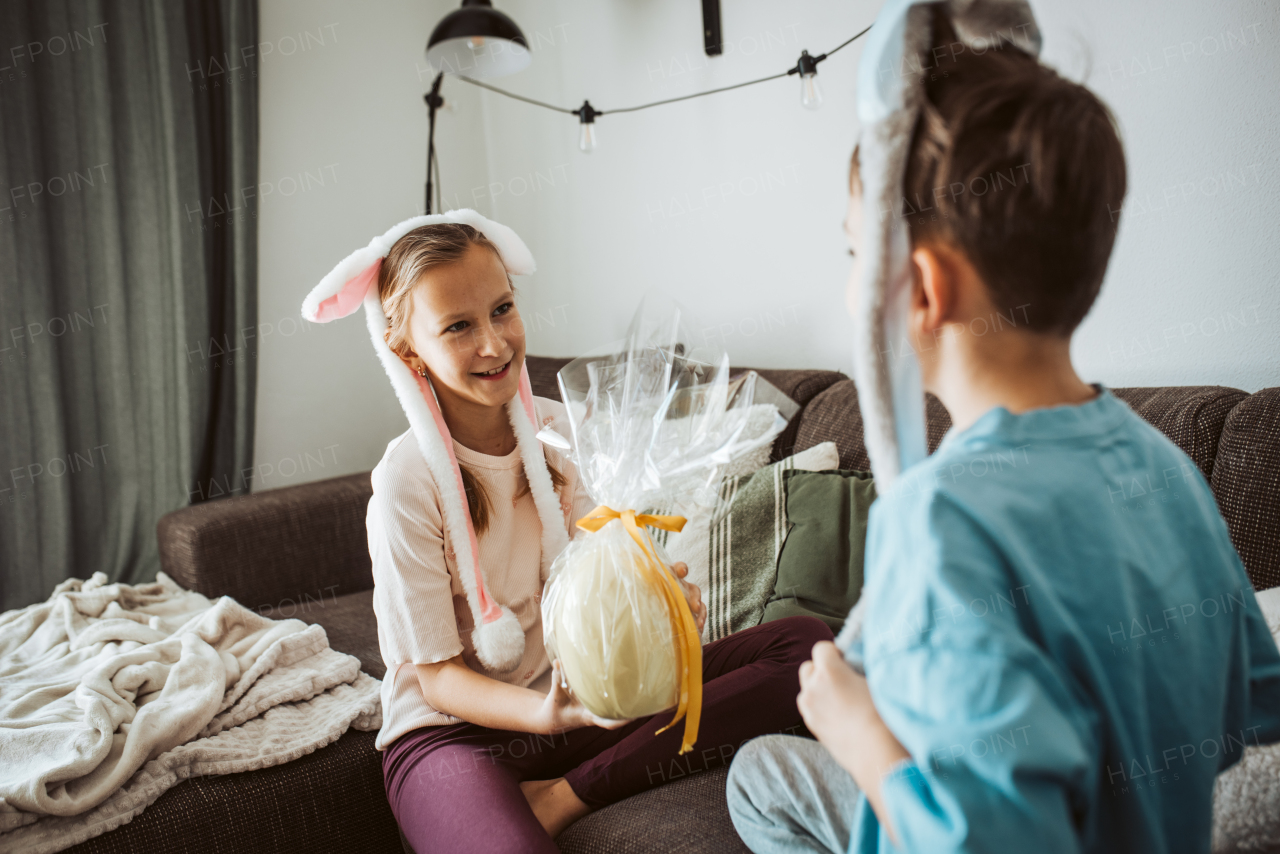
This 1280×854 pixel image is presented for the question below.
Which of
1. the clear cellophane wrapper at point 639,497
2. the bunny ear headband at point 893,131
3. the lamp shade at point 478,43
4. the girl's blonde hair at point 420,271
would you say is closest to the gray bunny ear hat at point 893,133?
the bunny ear headband at point 893,131

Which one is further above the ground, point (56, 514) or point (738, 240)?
point (738, 240)

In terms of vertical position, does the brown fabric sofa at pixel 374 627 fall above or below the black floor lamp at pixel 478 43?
below

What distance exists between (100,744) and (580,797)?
28.4 inches

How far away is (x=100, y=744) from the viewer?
1220mm

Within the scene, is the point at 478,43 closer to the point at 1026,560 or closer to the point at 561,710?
the point at 561,710

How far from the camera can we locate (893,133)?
1.85ft

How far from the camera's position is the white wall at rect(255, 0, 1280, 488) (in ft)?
4.61

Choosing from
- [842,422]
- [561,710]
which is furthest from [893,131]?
[842,422]

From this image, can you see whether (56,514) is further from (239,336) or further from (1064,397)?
(1064,397)

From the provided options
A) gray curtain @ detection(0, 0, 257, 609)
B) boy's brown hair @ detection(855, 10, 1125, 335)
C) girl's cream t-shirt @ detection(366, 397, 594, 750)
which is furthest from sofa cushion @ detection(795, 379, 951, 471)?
gray curtain @ detection(0, 0, 257, 609)

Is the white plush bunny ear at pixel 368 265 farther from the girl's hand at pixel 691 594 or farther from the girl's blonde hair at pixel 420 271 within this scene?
the girl's hand at pixel 691 594

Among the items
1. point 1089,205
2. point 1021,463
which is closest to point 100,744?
point 1021,463

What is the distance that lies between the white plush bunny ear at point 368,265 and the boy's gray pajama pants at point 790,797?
2.59 feet

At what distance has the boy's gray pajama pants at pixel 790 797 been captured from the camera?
92 cm
